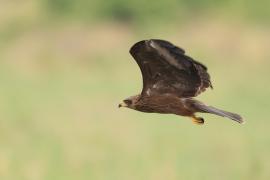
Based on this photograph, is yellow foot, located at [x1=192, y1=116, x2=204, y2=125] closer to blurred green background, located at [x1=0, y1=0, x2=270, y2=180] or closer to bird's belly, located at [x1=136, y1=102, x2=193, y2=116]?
bird's belly, located at [x1=136, y1=102, x2=193, y2=116]

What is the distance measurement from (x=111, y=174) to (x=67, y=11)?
1410 centimetres

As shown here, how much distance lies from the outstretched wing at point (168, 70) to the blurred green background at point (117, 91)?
A: 6.21ft

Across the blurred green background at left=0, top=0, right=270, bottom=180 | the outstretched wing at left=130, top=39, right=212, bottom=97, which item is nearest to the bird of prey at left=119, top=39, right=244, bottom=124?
the outstretched wing at left=130, top=39, right=212, bottom=97

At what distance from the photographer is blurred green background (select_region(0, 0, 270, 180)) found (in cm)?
1261

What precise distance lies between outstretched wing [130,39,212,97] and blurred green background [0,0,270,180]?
1.89 m

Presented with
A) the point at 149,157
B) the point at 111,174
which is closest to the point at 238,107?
the point at 149,157

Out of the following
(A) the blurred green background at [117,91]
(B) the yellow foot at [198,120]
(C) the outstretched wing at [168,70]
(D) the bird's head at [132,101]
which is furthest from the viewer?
(A) the blurred green background at [117,91]

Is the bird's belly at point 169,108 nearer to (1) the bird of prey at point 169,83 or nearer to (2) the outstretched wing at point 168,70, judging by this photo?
(1) the bird of prey at point 169,83

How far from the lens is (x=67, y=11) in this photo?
25.8 m

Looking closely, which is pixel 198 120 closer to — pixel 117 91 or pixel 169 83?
pixel 169 83

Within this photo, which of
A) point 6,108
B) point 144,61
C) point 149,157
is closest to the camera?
point 144,61

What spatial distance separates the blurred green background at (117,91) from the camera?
1261cm

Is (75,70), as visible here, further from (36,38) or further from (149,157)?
(149,157)

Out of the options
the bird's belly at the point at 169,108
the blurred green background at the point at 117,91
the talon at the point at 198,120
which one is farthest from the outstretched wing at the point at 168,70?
the blurred green background at the point at 117,91
